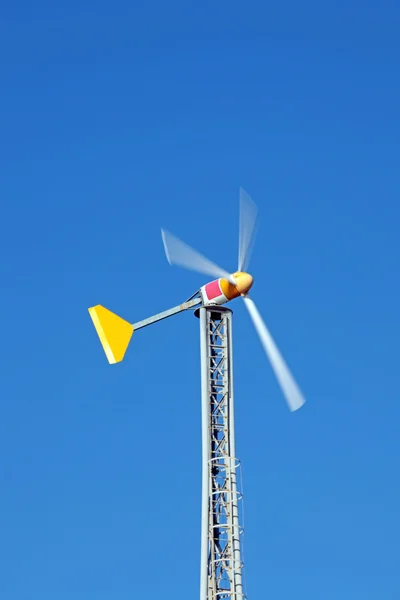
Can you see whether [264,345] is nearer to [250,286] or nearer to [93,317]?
[250,286]

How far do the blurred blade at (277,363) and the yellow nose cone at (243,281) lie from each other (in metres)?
0.60

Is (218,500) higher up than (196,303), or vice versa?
(196,303)

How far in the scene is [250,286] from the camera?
111 metres

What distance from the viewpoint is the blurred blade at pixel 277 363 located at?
105125 millimetres

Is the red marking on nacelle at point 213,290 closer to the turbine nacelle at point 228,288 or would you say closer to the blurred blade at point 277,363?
the turbine nacelle at point 228,288

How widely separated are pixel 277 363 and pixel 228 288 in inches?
240

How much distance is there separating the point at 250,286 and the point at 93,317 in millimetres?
9667

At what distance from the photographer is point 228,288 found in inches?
4373

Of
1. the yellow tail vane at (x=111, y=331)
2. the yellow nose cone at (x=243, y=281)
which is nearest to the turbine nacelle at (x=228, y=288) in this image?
the yellow nose cone at (x=243, y=281)

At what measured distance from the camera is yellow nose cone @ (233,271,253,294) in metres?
111

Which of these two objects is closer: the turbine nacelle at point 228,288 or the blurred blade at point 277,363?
the blurred blade at point 277,363

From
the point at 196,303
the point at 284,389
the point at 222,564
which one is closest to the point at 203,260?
the point at 196,303

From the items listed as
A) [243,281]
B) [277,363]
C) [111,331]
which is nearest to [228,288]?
[243,281]

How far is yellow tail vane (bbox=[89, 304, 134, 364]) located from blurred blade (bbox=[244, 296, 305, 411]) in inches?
302
